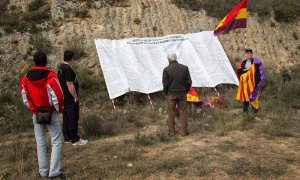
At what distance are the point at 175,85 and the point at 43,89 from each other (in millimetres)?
2963

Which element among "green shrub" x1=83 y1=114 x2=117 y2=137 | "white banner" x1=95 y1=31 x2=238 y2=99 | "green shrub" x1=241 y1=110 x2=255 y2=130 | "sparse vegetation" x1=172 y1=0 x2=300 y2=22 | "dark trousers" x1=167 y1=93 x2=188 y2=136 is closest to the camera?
"dark trousers" x1=167 y1=93 x2=188 y2=136

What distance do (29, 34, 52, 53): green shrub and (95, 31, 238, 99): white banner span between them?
147 cm

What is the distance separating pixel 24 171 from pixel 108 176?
1.36m

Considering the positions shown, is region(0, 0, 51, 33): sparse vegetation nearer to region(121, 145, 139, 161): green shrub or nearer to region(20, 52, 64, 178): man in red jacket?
region(121, 145, 139, 161): green shrub

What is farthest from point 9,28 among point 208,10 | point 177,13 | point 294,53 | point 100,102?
point 294,53

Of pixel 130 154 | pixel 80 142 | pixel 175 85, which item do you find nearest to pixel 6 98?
pixel 80 142

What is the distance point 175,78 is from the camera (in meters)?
7.20

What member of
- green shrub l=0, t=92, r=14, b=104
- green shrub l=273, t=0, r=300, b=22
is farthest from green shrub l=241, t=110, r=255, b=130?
green shrub l=273, t=0, r=300, b=22

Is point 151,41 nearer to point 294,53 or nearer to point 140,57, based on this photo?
point 140,57

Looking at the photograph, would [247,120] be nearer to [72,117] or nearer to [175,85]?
[175,85]

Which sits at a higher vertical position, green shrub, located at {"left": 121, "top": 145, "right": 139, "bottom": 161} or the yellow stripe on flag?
the yellow stripe on flag

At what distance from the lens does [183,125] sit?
24.1 ft

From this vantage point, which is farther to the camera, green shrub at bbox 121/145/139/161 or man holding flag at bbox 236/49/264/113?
man holding flag at bbox 236/49/264/113

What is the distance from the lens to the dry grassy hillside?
573 cm
